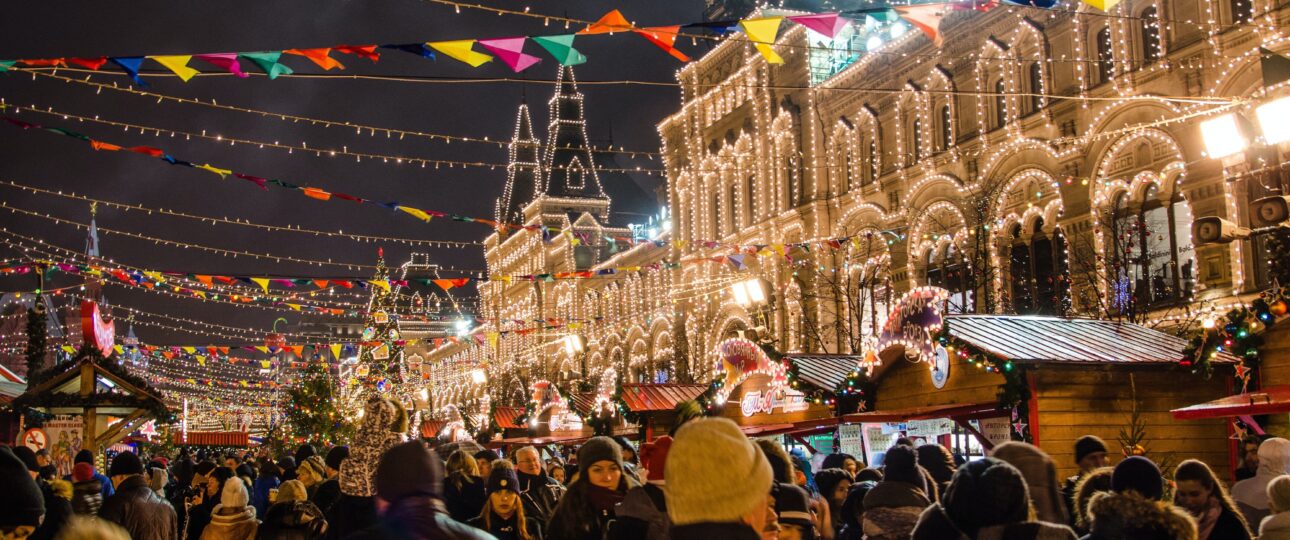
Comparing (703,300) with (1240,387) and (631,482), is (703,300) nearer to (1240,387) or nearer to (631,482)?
(1240,387)

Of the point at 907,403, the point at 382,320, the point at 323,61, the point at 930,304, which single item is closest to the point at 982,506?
the point at 323,61

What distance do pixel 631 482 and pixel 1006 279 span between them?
19343 millimetres

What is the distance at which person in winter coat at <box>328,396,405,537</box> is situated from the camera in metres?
6.01

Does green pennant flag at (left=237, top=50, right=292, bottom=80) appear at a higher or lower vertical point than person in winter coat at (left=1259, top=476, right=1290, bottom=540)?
higher

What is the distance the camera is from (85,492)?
834 centimetres

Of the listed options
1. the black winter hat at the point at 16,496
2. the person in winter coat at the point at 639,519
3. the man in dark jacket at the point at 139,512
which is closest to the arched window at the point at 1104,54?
the person in winter coat at the point at 639,519

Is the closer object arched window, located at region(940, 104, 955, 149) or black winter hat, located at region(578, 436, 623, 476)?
black winter hat, located at region(578, 436, 623, 476)

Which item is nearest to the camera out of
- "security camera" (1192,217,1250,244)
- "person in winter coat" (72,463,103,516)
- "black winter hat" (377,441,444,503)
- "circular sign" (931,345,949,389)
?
"black winter hat" (377,441,444,503)

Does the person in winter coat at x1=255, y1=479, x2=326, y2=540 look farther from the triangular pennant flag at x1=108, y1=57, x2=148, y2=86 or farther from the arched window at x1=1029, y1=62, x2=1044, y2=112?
the arched window at x1=1029, y1=62, x2=1044, y2=112

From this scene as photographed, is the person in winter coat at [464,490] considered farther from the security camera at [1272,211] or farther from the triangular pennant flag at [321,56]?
the security camera at [1272,211]

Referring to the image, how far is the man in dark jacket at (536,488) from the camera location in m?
8.19

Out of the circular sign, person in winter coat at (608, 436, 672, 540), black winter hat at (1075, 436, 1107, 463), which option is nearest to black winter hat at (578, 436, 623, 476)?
person in winter coat at (608, 436, 672, 540)

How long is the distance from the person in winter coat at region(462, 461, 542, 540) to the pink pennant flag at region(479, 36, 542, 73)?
4.65 m

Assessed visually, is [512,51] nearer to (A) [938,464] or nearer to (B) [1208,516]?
(A) [938,464]
